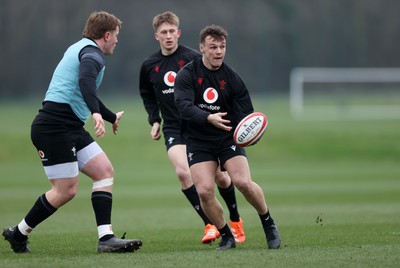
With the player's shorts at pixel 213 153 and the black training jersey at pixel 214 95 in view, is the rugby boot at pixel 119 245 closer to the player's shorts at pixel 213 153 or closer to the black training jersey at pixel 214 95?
the player's shorts at pixel 213 153

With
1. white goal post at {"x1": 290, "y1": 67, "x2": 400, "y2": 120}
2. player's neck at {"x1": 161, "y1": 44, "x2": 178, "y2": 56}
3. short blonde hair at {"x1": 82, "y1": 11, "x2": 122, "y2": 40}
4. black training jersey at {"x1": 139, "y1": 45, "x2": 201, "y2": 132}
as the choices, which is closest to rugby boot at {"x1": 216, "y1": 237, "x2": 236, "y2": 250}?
black training jersey at {"x1": 139, "y1": 45, "x2": 201, "y2": 132}

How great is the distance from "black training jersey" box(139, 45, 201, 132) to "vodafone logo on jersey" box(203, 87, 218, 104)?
5.37 ft

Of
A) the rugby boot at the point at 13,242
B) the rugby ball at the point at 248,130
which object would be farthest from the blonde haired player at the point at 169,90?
the rugby boot at the point at 13,242

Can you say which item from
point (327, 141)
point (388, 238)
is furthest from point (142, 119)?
point (388, 238)

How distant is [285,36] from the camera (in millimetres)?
37562

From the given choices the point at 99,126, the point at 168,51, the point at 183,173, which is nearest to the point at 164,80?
the point at 168,51

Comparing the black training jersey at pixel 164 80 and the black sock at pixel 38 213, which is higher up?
the black training jersey at pixel 164 80

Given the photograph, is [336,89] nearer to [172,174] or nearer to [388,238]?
[172,174]

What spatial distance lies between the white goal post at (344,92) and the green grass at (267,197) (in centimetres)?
117

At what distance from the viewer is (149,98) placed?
10.8m

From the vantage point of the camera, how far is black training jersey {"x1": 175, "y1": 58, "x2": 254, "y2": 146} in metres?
8.68

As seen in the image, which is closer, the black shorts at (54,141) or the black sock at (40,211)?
Answer: the black shorts at (54,141)

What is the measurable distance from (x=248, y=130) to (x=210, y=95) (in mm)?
684

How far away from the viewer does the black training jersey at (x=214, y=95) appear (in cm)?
868
